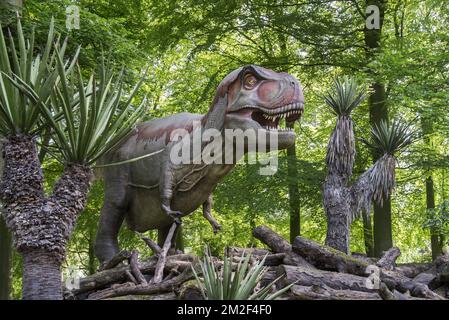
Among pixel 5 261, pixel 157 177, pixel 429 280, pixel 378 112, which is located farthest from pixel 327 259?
pixel 378 112

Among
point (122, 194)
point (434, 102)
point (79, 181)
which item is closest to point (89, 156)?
point (79, 181)

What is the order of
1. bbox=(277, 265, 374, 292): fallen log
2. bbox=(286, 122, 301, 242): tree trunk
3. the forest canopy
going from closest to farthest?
bbox=(277, 265, 374, 292): fallen log
the forest canopy
bbox=(286, 122, 301, 242): tree trunk

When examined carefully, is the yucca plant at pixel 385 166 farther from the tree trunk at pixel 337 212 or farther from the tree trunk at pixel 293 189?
the tree trunk at pixel 293 189

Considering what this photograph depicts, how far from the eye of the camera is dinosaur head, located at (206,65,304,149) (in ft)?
21.0

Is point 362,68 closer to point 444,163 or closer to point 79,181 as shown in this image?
point 444,163

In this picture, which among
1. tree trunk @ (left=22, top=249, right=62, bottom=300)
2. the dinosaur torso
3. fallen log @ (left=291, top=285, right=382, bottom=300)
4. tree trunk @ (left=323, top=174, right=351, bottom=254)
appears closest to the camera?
tree trunk @ (left=22, top=249, right=62, bottom=300)

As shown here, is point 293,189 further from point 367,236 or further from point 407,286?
point 407,286

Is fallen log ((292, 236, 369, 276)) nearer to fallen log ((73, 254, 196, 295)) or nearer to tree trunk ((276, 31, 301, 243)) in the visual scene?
fallen log ((73, 254, 196, 295))

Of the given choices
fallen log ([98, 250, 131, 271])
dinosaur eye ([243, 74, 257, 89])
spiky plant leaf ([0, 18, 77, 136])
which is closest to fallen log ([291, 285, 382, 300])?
fallen log ([98, 250, 131, 271])

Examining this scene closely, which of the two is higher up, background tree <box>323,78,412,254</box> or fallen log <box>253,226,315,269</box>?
background tree <box>323,78,412,254</box>

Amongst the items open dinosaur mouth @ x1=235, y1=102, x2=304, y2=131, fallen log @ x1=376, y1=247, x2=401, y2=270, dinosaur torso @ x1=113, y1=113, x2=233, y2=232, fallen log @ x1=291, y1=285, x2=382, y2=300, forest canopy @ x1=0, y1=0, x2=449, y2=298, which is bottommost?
fallen log @ x1=291, y1=285, x2=382, y2=300

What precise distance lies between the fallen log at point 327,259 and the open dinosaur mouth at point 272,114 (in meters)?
1.30

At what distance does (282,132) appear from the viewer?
255 inches

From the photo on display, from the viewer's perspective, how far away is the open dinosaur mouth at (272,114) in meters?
6.37
